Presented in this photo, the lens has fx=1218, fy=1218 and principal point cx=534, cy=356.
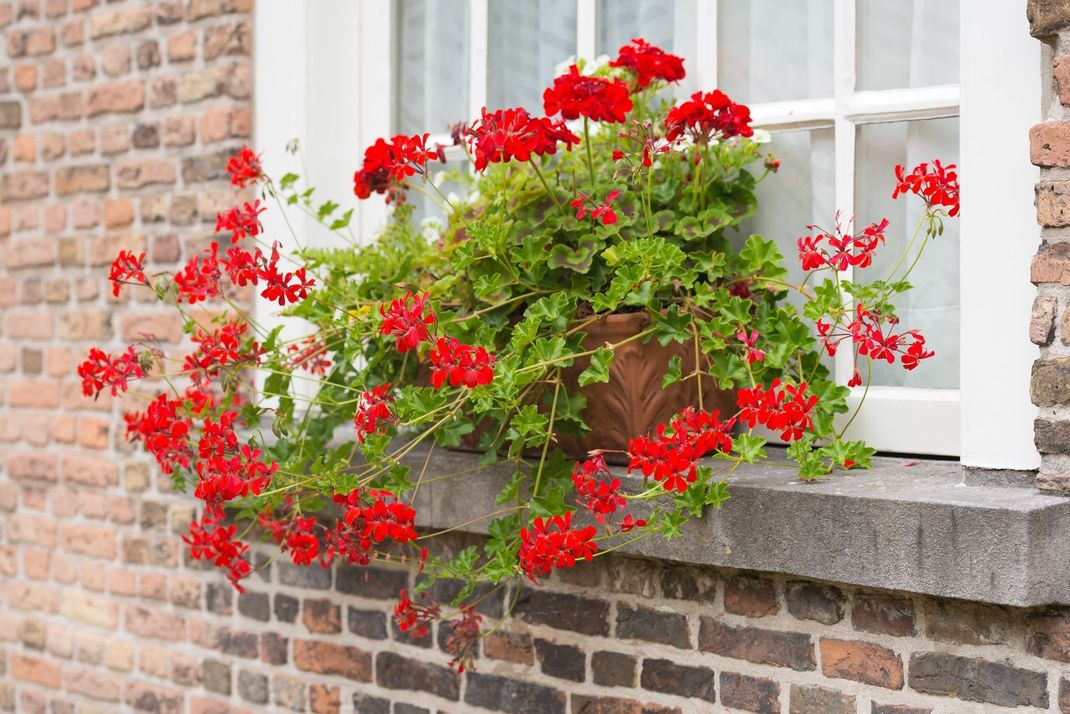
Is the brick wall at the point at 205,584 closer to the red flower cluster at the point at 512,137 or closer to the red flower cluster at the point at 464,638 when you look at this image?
the red flower cluster at the point at 464,638

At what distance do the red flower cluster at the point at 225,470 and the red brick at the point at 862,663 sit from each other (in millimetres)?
1022

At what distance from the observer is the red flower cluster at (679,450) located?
1896mm

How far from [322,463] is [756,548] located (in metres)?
0.87

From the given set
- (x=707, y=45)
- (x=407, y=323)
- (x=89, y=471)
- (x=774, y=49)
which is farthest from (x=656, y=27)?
(x=89, y=471)

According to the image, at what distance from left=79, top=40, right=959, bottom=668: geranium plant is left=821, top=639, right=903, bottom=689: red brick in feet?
1.01

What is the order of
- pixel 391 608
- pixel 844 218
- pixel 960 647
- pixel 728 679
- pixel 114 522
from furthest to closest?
1. pixel 114 522
2. pixel 391 608
3. pixel 844 218
4. pixel 728 679
5. pixel 960 647

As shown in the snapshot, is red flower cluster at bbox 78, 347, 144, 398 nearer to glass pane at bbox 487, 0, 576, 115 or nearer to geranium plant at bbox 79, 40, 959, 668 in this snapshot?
geranium plant at bbox 79, 40, 959, 668

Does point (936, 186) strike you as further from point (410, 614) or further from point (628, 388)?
point (410, 614)

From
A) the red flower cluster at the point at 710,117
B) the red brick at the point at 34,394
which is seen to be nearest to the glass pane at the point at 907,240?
the red flower cluster at the point at 710,117

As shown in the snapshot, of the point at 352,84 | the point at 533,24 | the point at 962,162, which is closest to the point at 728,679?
the point at 962,162

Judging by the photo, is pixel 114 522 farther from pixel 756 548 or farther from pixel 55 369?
pixel 756 548

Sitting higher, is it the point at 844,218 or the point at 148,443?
the point at 844,218

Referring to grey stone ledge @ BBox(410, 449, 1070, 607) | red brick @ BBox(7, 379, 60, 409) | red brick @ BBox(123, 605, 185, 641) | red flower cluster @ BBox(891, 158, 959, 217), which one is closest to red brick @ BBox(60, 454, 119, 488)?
red brick @ BBox(7, 379, 60, 409)

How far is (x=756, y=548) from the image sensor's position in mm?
2061
